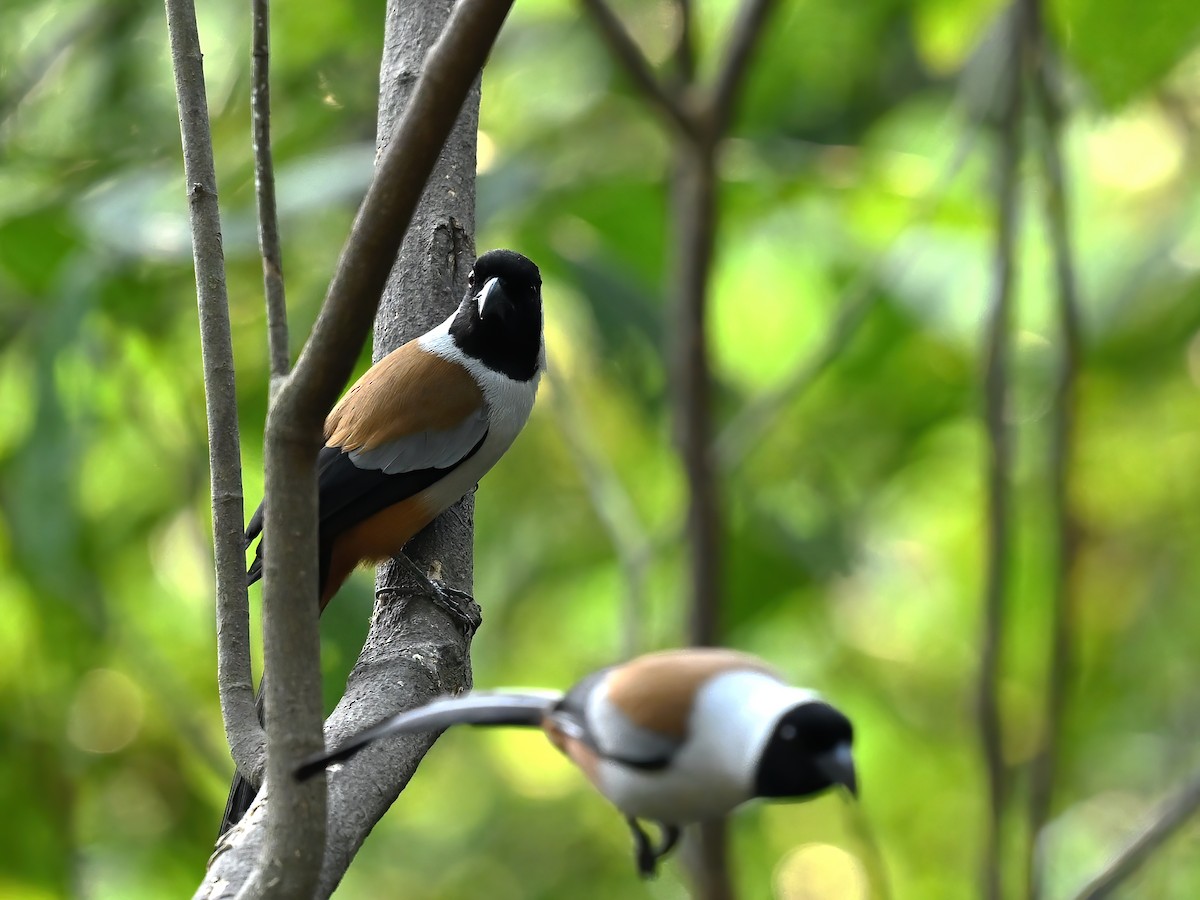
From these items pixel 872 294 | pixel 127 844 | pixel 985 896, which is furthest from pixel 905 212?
pixel 127 844

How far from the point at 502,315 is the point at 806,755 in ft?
6.00

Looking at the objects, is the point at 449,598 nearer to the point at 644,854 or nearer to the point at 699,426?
the point at 699,426

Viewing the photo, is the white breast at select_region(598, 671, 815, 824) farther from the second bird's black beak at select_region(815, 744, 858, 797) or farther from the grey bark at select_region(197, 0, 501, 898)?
the grey bark at select_region(197, 0, 501, 898)

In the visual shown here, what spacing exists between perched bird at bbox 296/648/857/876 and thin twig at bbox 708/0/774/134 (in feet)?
3.87

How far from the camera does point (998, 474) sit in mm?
2395

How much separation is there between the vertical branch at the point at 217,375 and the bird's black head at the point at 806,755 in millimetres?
944

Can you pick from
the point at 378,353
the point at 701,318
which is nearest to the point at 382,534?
the point at 378,353

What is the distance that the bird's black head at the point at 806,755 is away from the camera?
4.49 feet

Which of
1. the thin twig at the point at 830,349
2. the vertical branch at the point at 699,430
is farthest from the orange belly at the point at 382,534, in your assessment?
the vertical branch at the point at 699,430

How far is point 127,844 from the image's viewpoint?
5145mm

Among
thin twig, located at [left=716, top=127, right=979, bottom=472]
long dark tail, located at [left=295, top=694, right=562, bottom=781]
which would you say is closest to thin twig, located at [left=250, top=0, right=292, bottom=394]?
long dark tail, located at [left=295, top=694, right=562, bottom=781]

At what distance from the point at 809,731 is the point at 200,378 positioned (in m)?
3.96

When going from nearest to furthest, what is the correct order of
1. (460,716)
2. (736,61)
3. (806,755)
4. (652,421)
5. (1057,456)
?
(806,755)
(460,716)
(736,61)
(1057,456)
(652,421)

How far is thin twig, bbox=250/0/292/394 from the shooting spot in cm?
176
